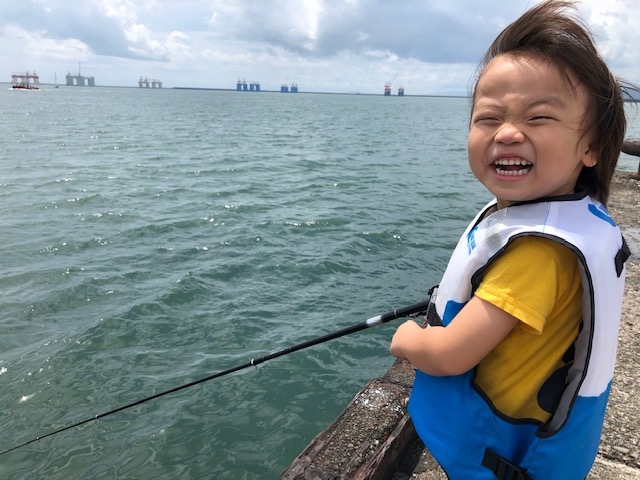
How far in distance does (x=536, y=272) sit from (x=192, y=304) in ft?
21.4

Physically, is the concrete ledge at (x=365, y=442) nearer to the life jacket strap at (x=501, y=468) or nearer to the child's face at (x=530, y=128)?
the life jacket strap at (x=501, y=468)

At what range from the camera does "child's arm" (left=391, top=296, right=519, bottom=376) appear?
1.42 m

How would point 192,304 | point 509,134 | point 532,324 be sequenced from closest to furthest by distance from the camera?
point 532,324
point 509,134
point 192,304

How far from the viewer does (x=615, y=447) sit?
9.48ft

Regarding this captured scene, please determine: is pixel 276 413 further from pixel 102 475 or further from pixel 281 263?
pixel 281 263

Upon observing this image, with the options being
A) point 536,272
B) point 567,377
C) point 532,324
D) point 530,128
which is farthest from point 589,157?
point 567,377

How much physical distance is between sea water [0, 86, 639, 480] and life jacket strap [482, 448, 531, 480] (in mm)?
3221

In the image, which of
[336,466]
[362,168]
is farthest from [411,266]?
[362,168]

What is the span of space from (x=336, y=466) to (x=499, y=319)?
1613 millimetres

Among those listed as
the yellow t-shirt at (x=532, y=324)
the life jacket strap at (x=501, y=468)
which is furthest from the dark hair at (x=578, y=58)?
the life jacket strap at (x=501, y=468)

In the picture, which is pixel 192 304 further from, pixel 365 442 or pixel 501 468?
pixel 501 468

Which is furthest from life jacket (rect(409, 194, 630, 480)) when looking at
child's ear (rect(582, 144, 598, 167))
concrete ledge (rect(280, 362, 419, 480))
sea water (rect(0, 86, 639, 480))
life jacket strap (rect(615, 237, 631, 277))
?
sea water (rect(0, 86, 639, 480))

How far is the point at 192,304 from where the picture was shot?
289 inches

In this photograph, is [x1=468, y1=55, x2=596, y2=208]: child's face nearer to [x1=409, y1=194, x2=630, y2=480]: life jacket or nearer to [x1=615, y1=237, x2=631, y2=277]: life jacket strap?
[x1=409, y1=194, x2=630, y2=480]: life jacket
